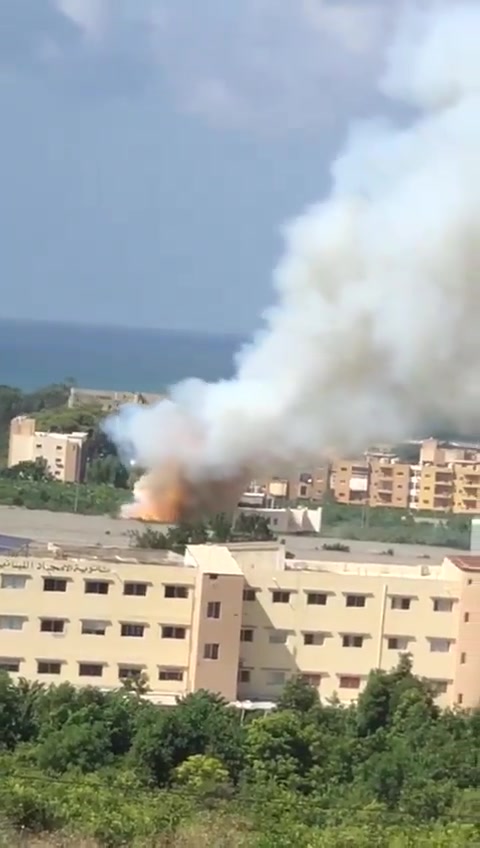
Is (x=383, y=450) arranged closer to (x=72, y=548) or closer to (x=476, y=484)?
(x=476, y=484)

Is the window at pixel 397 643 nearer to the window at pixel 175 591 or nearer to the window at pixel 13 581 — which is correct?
the window at pixel 175 591

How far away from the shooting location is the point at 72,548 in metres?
16.7

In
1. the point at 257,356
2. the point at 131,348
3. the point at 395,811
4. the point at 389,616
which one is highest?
the point at 131,348

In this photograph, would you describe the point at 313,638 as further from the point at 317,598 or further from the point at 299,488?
the point at 299,488

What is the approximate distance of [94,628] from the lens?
15.2m

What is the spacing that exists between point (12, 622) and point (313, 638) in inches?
104

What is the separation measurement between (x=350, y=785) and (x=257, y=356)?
5.72m

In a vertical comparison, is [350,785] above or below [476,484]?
below

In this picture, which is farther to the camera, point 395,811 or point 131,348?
point 131,348

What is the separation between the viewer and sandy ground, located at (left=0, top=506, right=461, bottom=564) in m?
23.8

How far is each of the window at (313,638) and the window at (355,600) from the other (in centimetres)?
36

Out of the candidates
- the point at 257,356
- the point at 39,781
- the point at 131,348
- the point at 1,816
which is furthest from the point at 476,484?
the point at 131,348

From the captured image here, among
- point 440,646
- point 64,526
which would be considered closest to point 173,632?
point 440,646

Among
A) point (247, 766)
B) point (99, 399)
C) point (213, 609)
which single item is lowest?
point (247, 766)
